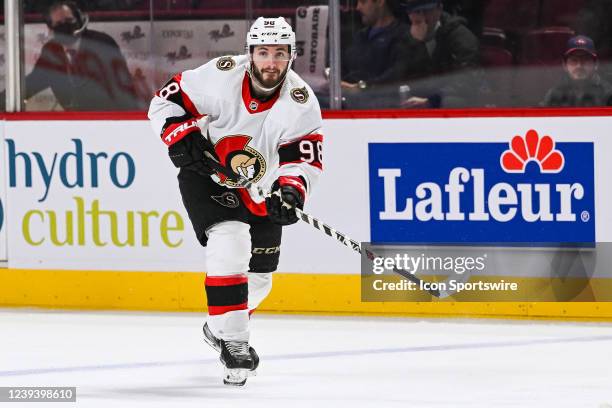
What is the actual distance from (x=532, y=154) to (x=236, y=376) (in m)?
1.77

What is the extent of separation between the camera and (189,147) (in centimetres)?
477

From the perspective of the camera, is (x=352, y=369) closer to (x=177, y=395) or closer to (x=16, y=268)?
(x=177, y=395)

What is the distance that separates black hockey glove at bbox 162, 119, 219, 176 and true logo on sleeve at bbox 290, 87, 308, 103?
1.03 feet

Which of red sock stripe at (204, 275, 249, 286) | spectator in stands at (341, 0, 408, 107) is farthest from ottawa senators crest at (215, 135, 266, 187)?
spectator in stands at (341, 0, 408, 107)

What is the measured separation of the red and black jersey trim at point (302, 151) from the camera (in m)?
4.76

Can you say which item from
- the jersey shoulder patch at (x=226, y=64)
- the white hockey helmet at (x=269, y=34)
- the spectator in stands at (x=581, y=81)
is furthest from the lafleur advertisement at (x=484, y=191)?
the white hockey helmet at (x=269, y=34)

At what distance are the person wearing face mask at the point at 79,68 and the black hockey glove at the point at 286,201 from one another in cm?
191

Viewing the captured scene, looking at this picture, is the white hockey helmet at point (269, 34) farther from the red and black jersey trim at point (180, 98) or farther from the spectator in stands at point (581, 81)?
the spectator in stands at point (581, 81)

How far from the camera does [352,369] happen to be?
199 inches

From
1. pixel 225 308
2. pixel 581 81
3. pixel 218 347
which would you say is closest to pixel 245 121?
pixel 225 308

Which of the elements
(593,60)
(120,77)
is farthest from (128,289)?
(593,60)

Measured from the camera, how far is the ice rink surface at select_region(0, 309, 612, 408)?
15.0 ft

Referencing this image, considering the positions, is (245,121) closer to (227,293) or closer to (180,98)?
(180,98)

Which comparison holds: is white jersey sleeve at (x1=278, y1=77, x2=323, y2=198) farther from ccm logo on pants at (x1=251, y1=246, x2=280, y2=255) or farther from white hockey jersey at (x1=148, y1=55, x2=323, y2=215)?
ccm logo on pants at (x1=251, y1=246, x2=280, y2=255)
